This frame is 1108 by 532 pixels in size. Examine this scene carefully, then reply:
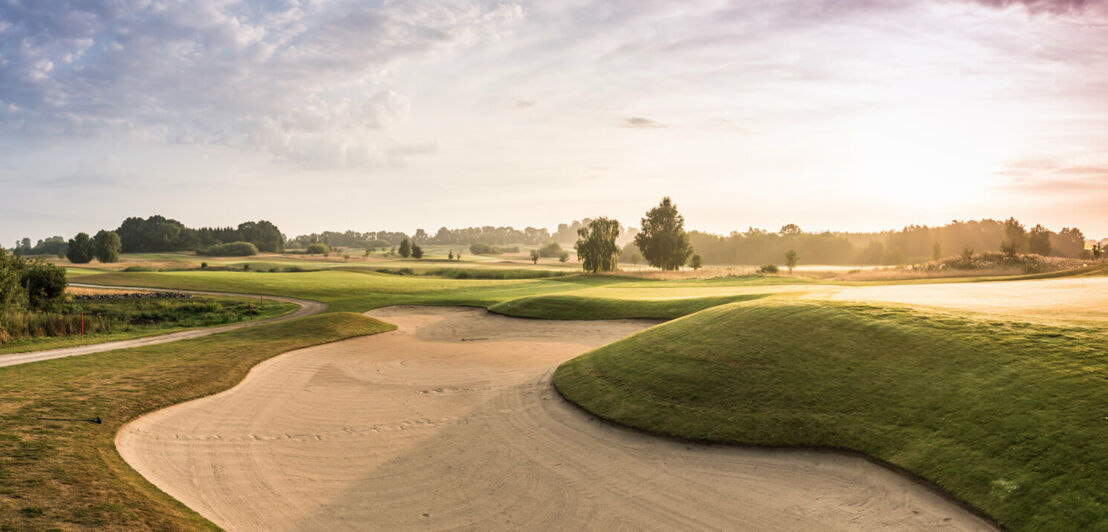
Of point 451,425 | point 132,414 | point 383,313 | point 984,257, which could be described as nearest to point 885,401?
point 451,425

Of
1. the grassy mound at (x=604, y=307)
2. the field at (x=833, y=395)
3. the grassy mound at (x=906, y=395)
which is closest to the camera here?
the grassy mound at (x=906, y=395)

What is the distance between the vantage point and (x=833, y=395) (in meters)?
10.8

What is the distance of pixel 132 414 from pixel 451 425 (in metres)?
7.84

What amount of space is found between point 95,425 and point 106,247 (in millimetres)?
123572

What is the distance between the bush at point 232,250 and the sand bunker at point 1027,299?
14676 centimetres

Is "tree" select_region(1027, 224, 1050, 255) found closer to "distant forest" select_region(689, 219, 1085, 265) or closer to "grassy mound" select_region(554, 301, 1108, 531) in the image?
"distant forest" select_region(689, 219, 1085, 265)

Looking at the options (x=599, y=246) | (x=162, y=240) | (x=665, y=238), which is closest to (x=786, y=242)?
(x=665, y=238)

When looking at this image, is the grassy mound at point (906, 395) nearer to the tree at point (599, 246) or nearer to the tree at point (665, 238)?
the tree at point (599, 246)

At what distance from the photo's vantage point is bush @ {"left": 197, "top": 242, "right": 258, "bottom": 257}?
13225 cm

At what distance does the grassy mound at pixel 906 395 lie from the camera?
7590 mm

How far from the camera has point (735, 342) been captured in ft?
46.0

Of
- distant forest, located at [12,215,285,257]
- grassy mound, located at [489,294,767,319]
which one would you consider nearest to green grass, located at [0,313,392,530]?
grassy mound, located at [489,294,767,319]

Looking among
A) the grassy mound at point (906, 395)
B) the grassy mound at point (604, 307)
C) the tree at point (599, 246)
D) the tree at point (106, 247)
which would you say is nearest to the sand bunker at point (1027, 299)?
the grassy mound at point (906, 395)

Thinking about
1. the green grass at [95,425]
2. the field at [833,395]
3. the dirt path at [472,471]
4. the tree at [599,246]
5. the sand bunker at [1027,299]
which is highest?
the tree at [599,246]
